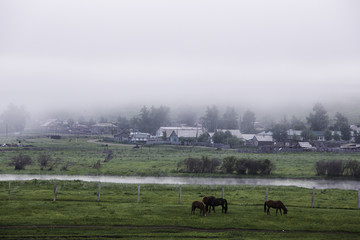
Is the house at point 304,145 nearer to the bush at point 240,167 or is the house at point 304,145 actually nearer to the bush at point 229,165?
the bush at point 240,167

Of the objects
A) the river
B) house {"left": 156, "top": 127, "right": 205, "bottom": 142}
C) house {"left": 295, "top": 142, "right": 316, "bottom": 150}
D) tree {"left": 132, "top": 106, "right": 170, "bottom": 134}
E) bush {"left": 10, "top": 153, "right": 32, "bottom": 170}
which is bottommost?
the river

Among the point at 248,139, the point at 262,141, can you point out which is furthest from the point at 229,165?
the point at 248,139

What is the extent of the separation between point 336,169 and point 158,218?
50.2 metres

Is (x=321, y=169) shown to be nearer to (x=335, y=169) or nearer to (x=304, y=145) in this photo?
(x=335, y=169)

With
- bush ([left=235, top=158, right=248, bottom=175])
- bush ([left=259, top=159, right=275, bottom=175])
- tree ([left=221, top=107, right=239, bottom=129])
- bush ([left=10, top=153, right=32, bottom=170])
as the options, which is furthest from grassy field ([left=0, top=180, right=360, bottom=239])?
tree ([left=221, top=107, right=239, bottom=129])

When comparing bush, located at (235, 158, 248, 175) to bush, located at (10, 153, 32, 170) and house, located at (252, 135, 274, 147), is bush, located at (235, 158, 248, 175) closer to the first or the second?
bush, located at (10, 153, 32, 170)

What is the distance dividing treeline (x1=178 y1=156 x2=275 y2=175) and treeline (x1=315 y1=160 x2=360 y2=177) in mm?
8033

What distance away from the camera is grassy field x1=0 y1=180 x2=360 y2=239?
23328 mm

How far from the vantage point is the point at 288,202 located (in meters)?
36.1

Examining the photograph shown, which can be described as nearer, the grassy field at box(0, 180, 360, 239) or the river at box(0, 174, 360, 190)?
the grassy field at box(0, 180, 360, 239)

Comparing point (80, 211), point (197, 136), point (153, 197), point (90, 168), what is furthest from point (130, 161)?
point (197, 136)

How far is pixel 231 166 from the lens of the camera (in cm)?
6988

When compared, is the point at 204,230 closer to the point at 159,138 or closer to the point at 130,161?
the point at 130,161

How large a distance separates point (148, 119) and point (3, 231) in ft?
559
